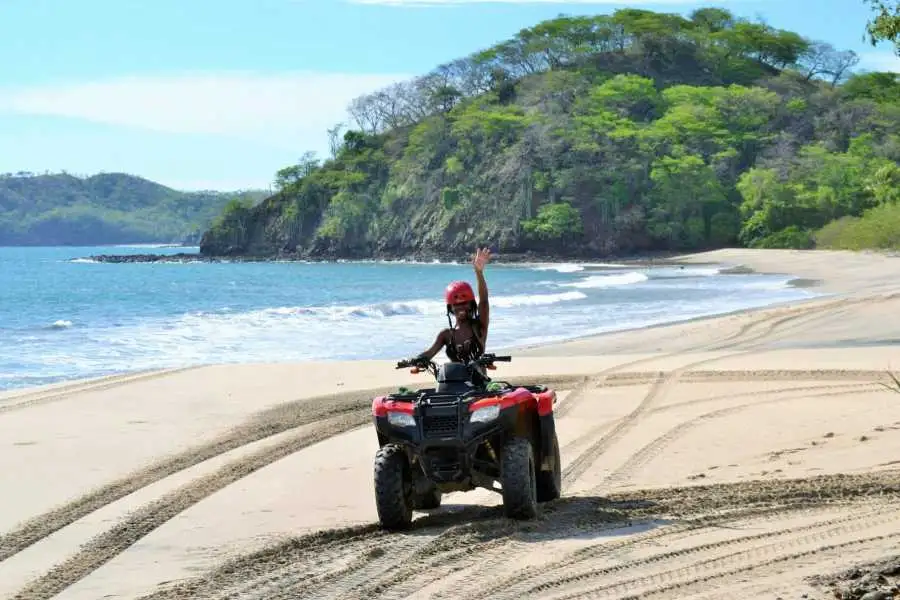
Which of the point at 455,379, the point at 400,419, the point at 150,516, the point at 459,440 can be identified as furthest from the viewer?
the point at 150,516

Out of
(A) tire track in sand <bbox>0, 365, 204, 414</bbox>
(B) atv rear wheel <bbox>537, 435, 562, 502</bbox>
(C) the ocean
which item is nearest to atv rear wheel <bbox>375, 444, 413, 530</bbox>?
(B) atv rear wheel <bbox>537, 435, 562, 502</bbox>

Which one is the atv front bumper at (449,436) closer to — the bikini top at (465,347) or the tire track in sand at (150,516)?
the bikini top at (465,347)

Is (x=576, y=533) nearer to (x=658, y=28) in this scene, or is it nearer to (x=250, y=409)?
(x=250, y=409)

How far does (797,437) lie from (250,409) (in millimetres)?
6542

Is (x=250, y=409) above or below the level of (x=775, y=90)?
below

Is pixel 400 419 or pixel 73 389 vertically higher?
pixel 400 419

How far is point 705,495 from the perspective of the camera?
7848mm

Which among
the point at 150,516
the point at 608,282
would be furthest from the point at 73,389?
the point at 608,282

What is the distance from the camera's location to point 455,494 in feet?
28.6

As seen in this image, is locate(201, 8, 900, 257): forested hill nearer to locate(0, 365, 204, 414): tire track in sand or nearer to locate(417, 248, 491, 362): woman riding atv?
locate(0, 365, 204, 414): tire track in sand

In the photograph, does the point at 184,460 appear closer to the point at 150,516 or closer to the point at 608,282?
the point at 150,516

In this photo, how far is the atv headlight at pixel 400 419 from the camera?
7116 mm

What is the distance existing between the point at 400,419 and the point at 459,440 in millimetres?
401

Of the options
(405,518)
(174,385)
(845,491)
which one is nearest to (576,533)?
(405,518)
